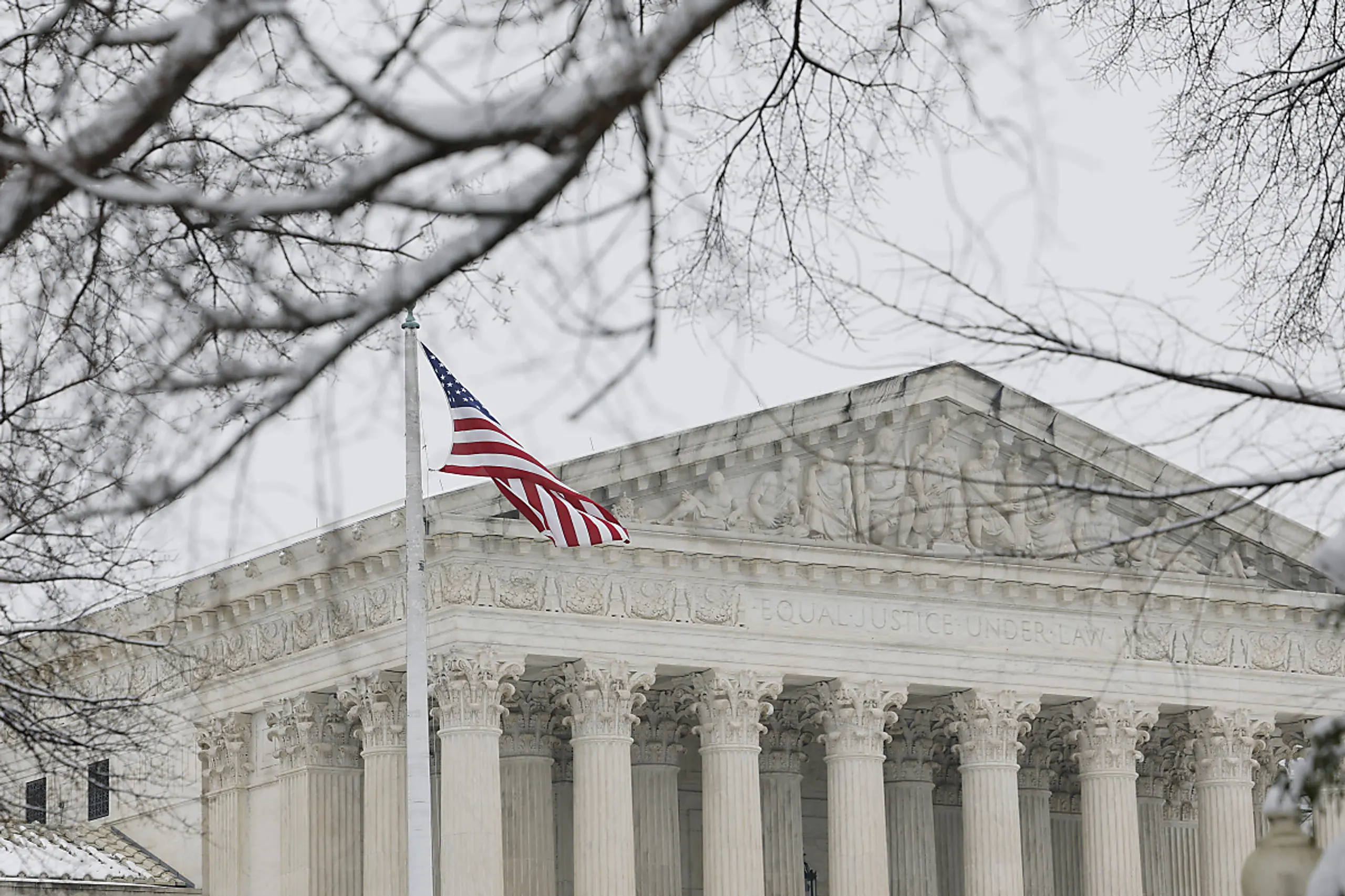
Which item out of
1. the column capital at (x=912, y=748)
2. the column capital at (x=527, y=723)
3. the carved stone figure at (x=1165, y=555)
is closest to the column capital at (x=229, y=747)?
the column capital at (x=527, y=723)

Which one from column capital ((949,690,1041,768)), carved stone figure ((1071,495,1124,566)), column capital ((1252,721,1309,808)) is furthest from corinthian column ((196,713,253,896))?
column capital ((1252,721,1309,808))

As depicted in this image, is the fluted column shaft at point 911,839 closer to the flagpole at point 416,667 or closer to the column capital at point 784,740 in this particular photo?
the column capital at point 784,740

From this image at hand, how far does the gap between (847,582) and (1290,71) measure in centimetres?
2873

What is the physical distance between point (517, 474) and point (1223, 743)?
19115mm

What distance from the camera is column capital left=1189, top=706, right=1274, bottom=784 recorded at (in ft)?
168

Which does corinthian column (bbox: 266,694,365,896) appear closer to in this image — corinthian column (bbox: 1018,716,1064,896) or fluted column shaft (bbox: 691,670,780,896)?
fluted column shaft (bbox: 691,670,780,896)

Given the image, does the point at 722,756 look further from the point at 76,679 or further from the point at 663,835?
the point at 76,679

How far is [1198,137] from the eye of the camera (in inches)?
790

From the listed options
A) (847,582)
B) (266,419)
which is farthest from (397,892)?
(266,419)

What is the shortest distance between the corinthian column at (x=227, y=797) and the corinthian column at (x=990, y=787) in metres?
13.1

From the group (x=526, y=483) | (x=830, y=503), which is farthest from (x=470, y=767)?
(x=830, y=503)

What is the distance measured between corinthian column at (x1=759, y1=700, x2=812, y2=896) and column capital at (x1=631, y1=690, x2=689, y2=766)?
6.71 ft

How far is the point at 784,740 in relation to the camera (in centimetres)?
5084

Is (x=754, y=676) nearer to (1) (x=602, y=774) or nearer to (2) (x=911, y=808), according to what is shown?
(1) (x=602, y=774)
